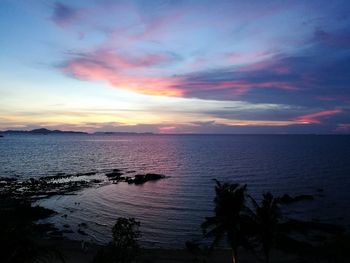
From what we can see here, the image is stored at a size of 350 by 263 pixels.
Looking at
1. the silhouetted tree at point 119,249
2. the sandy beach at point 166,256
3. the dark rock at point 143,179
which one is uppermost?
the silhouetted tree at point 119,249

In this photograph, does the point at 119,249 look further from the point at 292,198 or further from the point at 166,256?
the point at 292,198

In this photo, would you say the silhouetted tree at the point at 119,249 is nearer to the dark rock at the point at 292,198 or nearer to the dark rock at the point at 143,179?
the dark rock at the point at 292,198

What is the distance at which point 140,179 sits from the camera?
12400cm

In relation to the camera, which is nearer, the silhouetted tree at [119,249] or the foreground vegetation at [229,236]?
the foreground vegetation at [229,236]

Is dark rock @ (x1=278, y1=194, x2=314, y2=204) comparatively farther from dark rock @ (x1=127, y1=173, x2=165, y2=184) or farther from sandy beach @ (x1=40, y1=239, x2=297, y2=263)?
dark rock @ (x1=127, y1=173, x2=165, y2=184)

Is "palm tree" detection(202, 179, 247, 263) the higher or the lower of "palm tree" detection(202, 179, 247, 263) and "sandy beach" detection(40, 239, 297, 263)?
the higher

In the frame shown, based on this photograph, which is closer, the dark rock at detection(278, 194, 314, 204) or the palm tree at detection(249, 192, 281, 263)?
the palm tree at detection(249, 192, 281, 263)

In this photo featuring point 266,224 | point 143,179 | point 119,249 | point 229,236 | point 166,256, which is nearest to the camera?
point 119,249

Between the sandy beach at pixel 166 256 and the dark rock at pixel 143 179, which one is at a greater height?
the dark rock at pixel 143 179

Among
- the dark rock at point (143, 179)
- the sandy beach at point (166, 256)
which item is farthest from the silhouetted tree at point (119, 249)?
the dark rock at point (143, 179)

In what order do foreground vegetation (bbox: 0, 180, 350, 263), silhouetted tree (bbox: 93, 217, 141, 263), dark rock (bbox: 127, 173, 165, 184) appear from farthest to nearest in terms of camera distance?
dark rock (bbox: 127, 173, 165, 184), silhouetted tree (bbox: 93, 217, 141, 263), foreground vegetation (bbox: 0, 180, 350, 263)

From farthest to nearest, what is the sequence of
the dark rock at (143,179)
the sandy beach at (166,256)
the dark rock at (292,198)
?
the dark rock at (143,179) → the dark rock at (292,198) → the sandy beach at (166,256)

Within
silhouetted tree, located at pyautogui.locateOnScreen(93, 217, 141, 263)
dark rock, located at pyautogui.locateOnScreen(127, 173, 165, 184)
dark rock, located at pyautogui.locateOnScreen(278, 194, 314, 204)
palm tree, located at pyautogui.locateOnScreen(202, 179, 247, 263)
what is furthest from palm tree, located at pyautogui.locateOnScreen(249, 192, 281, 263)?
dark rock, located at pyautogui.locateOnScreen(127, 173, 165, 184)

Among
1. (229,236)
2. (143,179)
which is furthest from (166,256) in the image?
(143,179)
